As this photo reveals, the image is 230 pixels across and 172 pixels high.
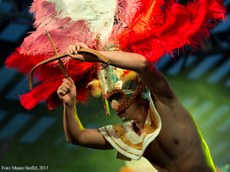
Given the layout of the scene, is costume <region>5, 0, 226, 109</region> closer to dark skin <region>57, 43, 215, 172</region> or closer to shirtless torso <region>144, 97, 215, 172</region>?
dark skin <region>57, 43, 215, 172</region>

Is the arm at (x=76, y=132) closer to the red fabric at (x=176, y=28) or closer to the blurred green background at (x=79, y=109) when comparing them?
the red fabric at (x=176, y=28)

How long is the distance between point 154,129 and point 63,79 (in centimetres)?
36

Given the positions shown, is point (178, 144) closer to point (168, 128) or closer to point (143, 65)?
point (168, 128)

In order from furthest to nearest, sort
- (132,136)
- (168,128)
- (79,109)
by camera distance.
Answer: (79,109) → (132,136) → (168,128)

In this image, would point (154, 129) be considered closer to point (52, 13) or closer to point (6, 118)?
point (52, 13)

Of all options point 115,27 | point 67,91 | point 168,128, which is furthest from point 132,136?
point 115,27

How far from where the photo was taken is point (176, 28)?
5.32 feet

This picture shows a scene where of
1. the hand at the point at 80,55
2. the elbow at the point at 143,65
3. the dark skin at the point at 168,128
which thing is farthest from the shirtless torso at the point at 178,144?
the hand at the point at 80,55

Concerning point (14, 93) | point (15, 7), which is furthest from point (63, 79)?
point (14, 93)

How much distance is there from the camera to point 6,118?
5379 mm

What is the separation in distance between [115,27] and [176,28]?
230mm

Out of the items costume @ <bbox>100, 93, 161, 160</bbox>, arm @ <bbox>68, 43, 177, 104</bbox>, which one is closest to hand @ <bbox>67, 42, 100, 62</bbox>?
arm @ <bbox>68, 43, 177, 104</bbox>

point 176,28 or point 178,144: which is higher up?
point 176,28

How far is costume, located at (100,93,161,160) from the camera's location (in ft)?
5.57
